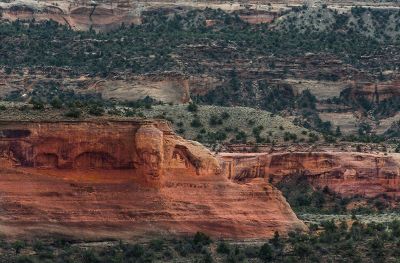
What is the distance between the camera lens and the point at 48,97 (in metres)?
143

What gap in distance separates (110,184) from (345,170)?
35.4 metres

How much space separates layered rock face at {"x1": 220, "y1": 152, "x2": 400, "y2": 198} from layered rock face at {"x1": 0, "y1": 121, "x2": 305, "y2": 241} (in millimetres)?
29945

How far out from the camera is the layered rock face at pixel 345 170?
127438mm

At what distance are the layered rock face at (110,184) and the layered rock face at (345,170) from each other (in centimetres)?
2995

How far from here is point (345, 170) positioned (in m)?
128

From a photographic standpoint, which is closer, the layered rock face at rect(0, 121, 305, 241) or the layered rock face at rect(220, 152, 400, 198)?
the layered rock face at rect(0, 121, 305, 241)

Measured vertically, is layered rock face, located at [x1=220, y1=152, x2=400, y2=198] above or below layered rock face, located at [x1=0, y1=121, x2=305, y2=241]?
below

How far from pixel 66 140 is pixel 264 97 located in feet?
208

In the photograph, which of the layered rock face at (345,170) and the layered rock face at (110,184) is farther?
the layered rock face at (345,170)

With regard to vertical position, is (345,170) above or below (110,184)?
below

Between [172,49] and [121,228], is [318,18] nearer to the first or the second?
[172,49]

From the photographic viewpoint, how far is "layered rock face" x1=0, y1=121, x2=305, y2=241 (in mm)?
93375

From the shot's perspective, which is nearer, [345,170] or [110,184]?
[110,184]

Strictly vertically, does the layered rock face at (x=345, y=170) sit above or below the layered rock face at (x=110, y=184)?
below
